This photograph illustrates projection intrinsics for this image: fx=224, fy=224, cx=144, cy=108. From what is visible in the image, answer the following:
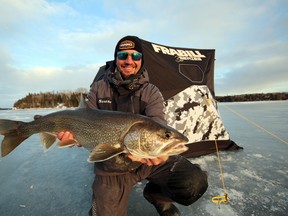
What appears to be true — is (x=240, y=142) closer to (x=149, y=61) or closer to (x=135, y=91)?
(x=149, y=61)

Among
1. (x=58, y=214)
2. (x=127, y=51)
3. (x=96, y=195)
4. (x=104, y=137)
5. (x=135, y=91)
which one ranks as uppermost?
(x=127, y=51)

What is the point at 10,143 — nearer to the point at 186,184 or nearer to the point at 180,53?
the point at 186,184

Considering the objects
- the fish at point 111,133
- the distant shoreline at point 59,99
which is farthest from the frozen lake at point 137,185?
the distant shoreline at point 59,99

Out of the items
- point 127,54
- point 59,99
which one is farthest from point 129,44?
point 59,99

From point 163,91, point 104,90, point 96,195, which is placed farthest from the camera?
point 163,91

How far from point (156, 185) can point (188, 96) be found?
2576mm

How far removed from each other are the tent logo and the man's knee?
316 cm

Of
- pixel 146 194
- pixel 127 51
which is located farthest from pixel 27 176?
pixel 127 51

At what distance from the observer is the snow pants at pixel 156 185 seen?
2611 millimetres

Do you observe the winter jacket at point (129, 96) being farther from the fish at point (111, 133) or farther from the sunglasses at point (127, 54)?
the fish at point (111, 133)

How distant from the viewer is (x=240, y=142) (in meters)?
5.94

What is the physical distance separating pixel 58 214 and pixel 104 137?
120 centimetres

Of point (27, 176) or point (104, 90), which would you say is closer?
point (104, 90)

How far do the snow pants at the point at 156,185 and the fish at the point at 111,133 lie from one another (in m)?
0.51
